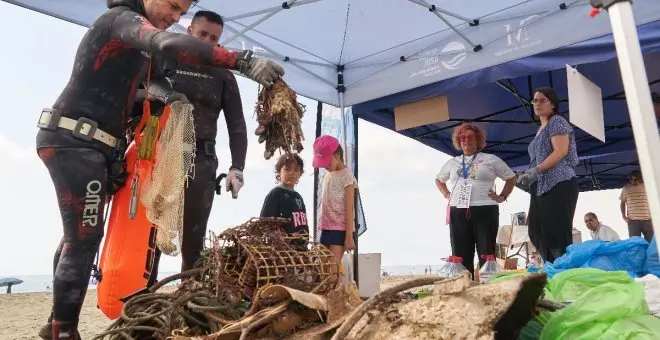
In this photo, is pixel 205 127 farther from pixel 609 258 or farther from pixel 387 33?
pixel 387 33

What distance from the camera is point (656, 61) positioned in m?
5.20

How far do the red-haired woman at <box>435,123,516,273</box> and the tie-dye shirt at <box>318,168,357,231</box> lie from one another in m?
0.96

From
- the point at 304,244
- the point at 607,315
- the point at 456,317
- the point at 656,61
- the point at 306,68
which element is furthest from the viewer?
the point at 306,68

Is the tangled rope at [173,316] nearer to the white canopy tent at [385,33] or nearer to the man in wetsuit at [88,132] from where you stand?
the man in wetsuit at [88,132]

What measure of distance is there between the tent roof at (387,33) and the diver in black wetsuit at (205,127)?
209 centimetres

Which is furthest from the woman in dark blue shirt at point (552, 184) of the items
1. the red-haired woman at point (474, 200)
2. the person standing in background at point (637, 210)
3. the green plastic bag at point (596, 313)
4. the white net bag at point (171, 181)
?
the person standing in background at point (637, 210)

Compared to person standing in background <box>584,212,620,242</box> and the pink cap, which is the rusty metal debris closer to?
the pink cap

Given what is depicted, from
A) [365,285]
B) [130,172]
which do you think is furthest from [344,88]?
[130,172]

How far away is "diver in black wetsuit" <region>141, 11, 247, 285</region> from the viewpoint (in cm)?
262

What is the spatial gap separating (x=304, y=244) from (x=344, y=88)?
15.0ft

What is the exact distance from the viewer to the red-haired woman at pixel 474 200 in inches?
157

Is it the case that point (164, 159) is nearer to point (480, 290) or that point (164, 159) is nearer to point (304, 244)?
point (304, 244)

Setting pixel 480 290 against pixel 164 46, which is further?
pixel 164 46

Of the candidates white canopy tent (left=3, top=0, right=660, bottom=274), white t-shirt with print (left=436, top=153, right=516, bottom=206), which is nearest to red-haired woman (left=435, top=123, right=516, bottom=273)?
white t-shirt with print (left=436, top=153, right=516, bottom=206)
